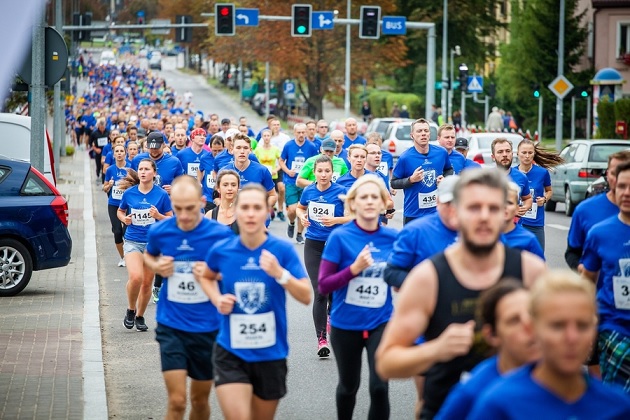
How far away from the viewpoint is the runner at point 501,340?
13.6 feet

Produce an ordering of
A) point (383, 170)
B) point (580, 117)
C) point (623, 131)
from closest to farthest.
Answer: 1. point (383, 170)
2. point (623, 131)
3. point (580, 117)

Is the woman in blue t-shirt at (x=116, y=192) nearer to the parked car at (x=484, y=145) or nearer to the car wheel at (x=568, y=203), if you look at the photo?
the car wheel at (x=568, y=203)

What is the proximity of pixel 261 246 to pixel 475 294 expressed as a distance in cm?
199

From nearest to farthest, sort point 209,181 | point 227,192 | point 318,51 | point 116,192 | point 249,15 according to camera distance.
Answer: point 227,192 → point 116,192 → point 209,181 → point 249,15 → point 318,51

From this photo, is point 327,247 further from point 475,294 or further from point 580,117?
point 580,117

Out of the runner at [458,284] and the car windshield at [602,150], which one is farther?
the car windshield at [602,150]

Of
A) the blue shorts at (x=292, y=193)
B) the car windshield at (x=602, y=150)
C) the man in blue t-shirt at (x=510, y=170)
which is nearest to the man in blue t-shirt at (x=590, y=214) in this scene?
the man in blue t-shirt at (x=510, y=170)

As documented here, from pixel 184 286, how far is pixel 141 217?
479 cm

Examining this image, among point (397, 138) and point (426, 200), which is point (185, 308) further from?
point (397, 138)

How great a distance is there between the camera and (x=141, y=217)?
12422 millimetres

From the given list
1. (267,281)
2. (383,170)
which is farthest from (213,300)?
(383,170)

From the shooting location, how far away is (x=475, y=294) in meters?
5.12

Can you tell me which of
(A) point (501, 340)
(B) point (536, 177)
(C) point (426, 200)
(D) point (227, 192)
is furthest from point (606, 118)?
(A) point (501, 340)

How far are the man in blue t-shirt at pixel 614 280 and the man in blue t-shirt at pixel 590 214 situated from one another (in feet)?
1.80
